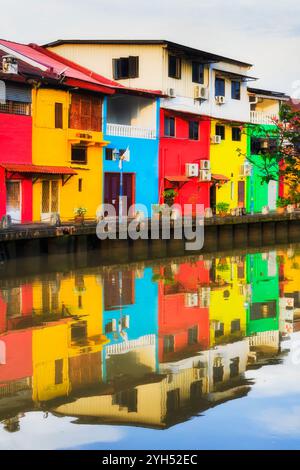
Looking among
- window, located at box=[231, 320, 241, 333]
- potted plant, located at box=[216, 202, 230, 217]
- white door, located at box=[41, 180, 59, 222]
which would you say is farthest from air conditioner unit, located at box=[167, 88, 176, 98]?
window, located at box=[231, 320, 241, 333]

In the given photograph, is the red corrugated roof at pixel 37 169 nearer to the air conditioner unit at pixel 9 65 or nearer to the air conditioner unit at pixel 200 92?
the air conditioner unit at pixel 9 65

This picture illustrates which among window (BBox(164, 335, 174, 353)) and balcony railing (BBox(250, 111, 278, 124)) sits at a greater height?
balcony railing (BBox(250, 111, 278, 124))

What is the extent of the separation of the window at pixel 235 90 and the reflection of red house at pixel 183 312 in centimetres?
2065

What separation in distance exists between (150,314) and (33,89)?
1644 centimetres

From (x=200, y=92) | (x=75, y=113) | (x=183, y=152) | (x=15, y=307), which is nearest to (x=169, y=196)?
(x=183, y=152)

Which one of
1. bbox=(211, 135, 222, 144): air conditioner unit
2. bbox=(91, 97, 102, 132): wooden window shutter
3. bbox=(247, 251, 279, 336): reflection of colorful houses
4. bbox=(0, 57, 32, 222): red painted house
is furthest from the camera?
bbox=(211, 135, 222, 144): air conditioner unit

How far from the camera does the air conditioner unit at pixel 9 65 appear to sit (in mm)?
30516

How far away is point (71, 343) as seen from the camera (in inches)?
601

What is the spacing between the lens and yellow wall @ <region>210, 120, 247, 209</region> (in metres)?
46.0

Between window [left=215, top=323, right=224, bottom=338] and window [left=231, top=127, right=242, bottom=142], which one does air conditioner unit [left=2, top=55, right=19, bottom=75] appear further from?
window [left=231, top=127, right=242, bottom=142]

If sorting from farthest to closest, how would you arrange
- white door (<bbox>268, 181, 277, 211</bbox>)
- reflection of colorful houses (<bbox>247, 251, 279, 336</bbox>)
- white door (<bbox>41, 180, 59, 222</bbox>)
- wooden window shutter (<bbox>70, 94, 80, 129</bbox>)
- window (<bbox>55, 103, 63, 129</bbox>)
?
white door (<bbox>268, 181, 277, 211</bbox>)
wooden window shutter (<bbox>70, 94, 80, 129</bbox>)
window (<bbox>55, 103, 63, 129</bbox>)
white door (<bbox>41, 180, 59, 222</bbox>)
reflection of colorful houses (<bbox>247, 251, 279, 336</bbox>)
